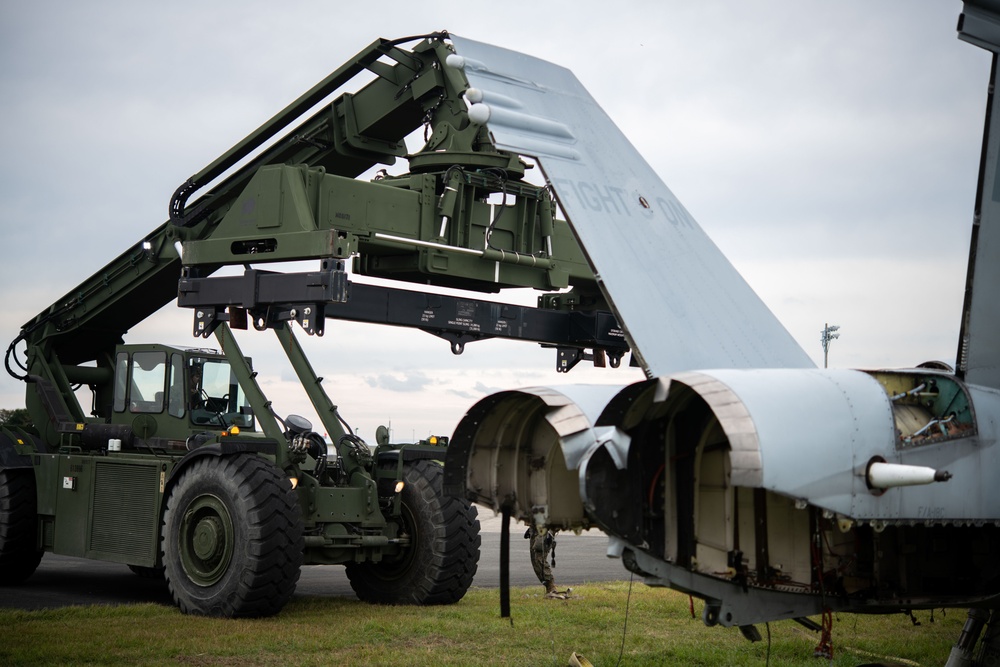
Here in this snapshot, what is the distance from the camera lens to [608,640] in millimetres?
9758

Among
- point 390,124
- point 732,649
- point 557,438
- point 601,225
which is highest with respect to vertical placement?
point 390,124

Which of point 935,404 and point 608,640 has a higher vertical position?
point 935,404

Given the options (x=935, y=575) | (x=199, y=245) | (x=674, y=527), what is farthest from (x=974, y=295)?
(x=199, y=245)

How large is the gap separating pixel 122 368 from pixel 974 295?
9.80 metres

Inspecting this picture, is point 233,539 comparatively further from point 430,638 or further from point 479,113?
point 479,113

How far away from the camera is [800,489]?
201 inches

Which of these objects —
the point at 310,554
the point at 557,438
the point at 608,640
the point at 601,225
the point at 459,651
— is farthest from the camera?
the point at 310,554

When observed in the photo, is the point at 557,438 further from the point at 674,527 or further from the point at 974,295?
the point at 974,295

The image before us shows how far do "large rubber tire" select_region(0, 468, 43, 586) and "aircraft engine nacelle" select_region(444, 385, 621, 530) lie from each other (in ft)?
27.4

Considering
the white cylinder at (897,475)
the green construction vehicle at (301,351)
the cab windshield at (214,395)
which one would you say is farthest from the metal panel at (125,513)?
the white cylinder at (897,475)

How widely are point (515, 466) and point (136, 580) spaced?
9645 mm

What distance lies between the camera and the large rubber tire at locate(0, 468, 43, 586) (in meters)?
12.9

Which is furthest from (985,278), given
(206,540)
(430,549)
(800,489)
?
(206,540)

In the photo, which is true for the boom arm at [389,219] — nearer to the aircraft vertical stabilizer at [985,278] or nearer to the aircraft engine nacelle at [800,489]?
the aircraft engine nacelle at [800,489]
